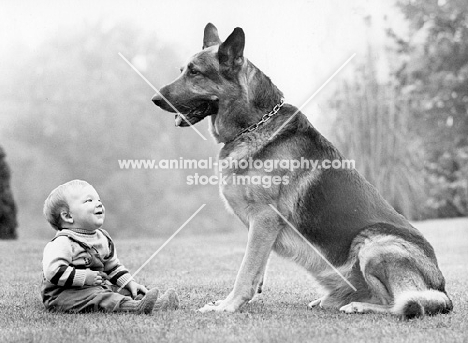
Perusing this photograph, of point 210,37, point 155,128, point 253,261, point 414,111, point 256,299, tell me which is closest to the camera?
point 253,261

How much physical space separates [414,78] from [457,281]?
887 centimetres

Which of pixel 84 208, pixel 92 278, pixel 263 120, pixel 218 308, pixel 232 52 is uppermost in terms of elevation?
pixel 232 52

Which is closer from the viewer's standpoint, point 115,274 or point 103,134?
point 115,274

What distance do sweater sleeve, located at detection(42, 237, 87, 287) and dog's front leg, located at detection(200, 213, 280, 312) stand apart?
79 cm

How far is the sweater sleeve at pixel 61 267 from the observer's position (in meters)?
3.44

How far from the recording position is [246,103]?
4031 mm

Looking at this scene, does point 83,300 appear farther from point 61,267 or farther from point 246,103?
point 246,103

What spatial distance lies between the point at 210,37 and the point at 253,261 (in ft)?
5.61

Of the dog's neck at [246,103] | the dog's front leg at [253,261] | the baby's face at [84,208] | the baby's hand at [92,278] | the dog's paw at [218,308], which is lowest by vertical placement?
the dog's paw at [218,308]

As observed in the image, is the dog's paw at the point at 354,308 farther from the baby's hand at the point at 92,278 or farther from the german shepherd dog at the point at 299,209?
the baby's hand at the point at 92,278

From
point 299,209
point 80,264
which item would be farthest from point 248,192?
point 80,264

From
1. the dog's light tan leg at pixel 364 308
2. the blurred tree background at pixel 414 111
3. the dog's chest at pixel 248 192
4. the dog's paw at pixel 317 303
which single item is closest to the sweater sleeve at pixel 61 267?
the dog's chest at pixel 248 192

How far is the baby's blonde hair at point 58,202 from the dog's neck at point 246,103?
40.4 inches

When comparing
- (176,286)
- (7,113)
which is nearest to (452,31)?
(176,286)
